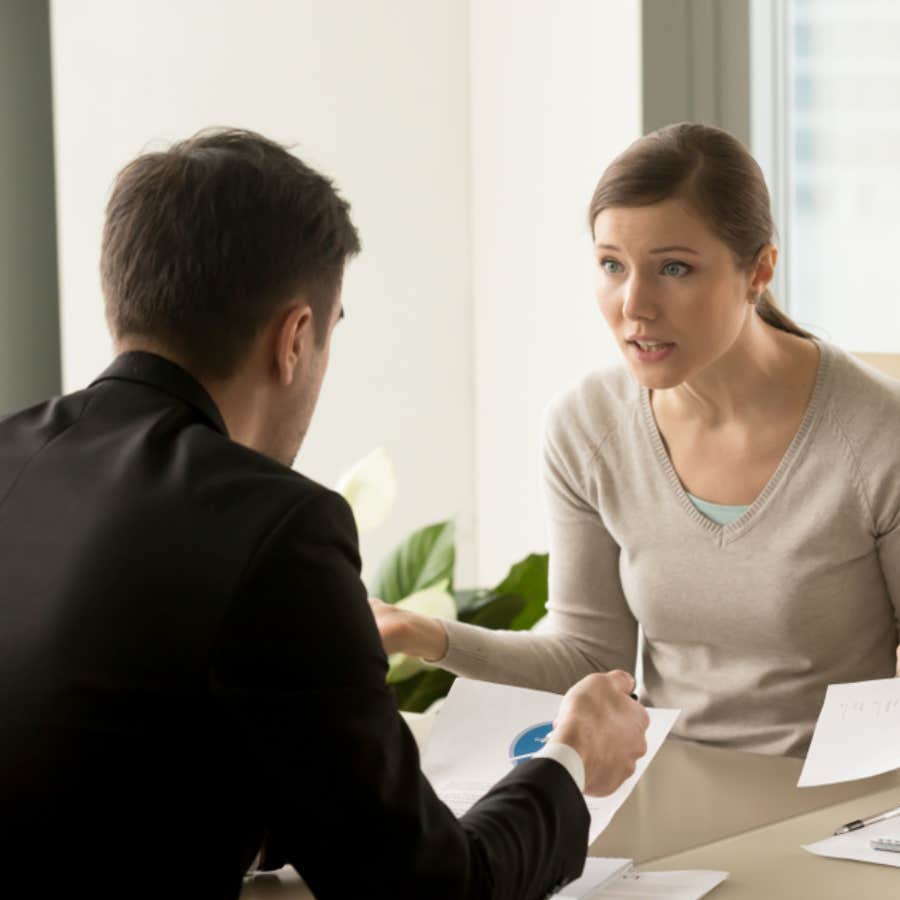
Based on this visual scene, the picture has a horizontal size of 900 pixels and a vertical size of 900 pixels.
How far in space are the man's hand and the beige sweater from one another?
0.60 m

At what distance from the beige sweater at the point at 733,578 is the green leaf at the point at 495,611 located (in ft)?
2.03

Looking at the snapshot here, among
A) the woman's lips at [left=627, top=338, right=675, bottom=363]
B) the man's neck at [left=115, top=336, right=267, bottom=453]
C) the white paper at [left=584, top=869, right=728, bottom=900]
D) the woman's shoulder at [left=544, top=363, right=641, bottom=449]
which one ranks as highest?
the man's neck at [left=115, top=336, right=267, bottom=453]

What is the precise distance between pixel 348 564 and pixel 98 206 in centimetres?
255

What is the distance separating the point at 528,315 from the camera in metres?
3.48

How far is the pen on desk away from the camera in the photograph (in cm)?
143

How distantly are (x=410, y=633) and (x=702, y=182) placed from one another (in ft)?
2.24

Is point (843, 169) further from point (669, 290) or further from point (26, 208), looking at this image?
point (26, 208)

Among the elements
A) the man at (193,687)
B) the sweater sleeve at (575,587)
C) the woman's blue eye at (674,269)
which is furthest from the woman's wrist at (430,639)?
the man at (193,687)

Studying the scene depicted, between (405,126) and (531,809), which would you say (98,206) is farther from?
(531,809)

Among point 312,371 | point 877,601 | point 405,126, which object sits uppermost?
point 405,126

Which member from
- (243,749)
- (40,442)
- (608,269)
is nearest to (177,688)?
(243,749)

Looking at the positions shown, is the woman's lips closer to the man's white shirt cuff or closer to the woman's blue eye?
the woman's blue eye

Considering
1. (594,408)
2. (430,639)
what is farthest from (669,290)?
(430,639)

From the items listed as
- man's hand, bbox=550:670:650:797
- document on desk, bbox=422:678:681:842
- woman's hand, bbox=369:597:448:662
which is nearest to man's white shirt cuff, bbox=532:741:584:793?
man's hand, bbox=550:670:650:797
